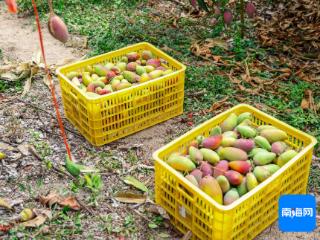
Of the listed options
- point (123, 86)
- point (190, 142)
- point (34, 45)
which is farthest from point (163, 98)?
point (34, 45)

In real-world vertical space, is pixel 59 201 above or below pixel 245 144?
below

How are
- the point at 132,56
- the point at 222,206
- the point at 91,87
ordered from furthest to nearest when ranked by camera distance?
the point at 132,56 → the point at 91,87 → the point at 222,206

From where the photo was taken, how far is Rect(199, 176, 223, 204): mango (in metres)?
2.06

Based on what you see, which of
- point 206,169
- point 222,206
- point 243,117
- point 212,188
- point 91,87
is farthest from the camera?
point 91,87

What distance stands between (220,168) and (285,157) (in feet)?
0.96

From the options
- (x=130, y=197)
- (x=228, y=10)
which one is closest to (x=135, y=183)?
(x=130, y=197)

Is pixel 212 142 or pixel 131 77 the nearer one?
pixel 212 142

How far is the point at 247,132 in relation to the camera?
2.39 metres

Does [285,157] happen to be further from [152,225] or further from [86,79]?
[86,79]

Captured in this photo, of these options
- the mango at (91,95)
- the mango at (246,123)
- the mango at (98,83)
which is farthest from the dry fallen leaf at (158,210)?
the mango at (98,83)

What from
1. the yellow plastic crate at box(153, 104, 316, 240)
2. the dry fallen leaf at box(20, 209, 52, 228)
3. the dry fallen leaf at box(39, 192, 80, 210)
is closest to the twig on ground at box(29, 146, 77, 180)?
the dry fallen leaf at box(39, 192, 80, 210)

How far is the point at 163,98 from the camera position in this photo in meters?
2.93

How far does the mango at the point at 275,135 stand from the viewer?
94.2 inches

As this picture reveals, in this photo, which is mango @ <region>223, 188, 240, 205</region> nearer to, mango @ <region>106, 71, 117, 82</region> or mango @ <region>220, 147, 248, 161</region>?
mango @ <region>220, 147, 248, 161</region>
